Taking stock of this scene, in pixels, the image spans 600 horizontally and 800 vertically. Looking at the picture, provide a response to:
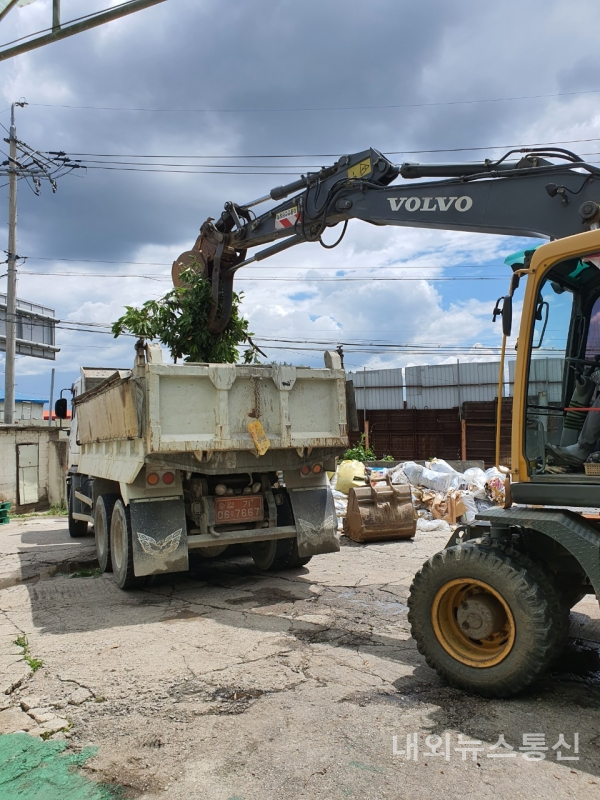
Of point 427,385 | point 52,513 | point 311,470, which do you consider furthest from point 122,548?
point 427,385

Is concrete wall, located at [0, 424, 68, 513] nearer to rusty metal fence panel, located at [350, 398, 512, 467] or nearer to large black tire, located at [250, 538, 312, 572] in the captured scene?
rusty metal fence panel, located at [350, 398, 512, 467]

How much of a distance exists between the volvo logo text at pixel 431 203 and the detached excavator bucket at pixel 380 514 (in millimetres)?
4501

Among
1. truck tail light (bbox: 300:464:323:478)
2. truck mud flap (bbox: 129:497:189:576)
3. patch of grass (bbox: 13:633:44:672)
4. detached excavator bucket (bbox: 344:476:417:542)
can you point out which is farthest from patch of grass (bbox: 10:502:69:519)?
patch of grass (bbox: 13:633:44:672)

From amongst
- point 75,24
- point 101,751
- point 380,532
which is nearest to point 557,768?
point 101,751

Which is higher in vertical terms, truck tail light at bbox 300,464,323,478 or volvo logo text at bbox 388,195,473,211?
Answer: volvo logo text at bbox 388,195,473,211

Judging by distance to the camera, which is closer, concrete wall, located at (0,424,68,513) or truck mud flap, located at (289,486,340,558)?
truck mud flap, located at (289,486,340,558)

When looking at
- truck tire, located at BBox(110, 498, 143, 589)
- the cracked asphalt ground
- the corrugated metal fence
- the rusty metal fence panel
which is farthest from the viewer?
the corrugated metal fence

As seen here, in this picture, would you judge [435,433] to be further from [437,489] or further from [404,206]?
[404,206]

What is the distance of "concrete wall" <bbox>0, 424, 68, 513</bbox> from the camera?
51.3 feet

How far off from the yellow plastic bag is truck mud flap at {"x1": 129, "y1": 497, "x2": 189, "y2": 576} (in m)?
5.82

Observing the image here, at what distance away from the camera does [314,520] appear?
7.01m

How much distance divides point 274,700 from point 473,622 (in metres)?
1.31

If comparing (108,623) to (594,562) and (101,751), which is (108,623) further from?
(594,562)

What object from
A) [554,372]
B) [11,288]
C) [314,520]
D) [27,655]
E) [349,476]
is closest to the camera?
[554,372]
